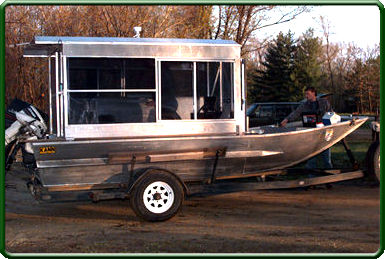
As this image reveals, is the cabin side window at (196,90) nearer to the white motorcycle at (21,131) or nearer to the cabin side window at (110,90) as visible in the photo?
the cabin side window at (110,90)

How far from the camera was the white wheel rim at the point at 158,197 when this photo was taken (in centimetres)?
705

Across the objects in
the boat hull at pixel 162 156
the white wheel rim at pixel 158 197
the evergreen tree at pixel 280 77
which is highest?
the evergreen tree at pixel 280 77

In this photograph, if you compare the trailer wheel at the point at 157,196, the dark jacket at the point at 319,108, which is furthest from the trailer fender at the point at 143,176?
the dark jacket at the point at 319,108

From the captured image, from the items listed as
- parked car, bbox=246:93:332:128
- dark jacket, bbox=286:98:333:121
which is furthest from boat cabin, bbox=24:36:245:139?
parked car, bbox=246:93:332:128

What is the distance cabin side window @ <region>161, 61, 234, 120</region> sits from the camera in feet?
24.2

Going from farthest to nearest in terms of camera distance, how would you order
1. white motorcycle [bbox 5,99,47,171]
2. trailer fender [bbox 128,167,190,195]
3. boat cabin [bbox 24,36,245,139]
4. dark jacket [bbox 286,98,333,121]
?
dark jacket [bbox 286,98,333,121]
white motorcycle [bbox 5,99,47,171]
boat cabin [bbox 24,36,245,139]
trailer fender [bbox 128,167,190,195]

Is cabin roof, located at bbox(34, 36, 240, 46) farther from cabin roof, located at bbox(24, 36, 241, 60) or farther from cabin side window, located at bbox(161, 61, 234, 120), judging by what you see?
cabin side window, located at bbox(161, 61, 234, 120)

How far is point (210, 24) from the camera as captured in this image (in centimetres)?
1831

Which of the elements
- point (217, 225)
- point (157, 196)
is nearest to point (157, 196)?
point (157, 196)

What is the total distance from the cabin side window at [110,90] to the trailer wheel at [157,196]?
930 mm

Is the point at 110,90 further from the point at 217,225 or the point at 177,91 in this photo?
the point at 217,225

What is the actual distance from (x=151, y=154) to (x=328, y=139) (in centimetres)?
321

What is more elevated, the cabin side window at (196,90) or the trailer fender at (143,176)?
the cabin side window at (196,90)

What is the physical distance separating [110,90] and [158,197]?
1.77m
